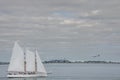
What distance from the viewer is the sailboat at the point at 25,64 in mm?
113250

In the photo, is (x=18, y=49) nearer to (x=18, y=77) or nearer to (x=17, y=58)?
(x=17, y=58)

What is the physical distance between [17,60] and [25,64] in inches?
165

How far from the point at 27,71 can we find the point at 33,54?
551 centimetres

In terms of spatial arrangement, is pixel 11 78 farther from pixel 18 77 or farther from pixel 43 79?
pixel 43 79

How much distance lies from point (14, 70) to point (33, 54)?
7481 millimetres

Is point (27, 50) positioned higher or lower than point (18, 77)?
higher

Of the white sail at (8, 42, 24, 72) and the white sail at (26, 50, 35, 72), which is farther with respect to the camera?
the white sail at (26, 50, 35, 72)

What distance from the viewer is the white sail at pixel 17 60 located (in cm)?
11294

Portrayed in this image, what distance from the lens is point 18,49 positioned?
113500 millimetres

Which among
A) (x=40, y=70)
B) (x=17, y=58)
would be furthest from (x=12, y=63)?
(x=40, y=70)

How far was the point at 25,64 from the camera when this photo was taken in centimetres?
11700

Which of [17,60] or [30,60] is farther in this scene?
[30,60]

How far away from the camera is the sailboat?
372 ft

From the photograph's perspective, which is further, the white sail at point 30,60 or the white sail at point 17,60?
the white sail at point 30,60
